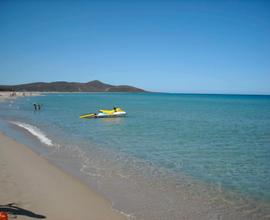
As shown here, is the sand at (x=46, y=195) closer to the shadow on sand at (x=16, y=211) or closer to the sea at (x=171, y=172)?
the shadow on sand at (x=16, y=211)

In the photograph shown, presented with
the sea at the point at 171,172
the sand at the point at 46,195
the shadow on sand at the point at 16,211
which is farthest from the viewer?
the sea at the point at 171,172

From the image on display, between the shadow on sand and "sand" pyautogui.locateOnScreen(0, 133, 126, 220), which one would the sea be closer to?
"sand" pyautogui.locateOnScreen(0, 133, 126, 220)

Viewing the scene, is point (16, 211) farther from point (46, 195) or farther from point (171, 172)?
point (171, 172)

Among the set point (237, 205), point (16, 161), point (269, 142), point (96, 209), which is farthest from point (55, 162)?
point (269, 142)

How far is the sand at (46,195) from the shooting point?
717 centimetres

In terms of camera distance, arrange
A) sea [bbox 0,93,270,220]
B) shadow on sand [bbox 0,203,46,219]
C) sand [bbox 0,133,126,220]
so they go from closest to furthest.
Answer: shadow on sand [bbox 0,203,46,219] < sand [bbox 0,133,126,220] < sea [bbox 0,93,270,220]

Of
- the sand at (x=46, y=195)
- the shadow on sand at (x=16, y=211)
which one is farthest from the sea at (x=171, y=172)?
the shadow on sand at (x=16, y=211)

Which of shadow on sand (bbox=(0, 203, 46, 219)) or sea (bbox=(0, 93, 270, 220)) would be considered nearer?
shadow on sand (bbox=(0, 203, 46, 219))

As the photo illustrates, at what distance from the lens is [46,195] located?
8320mm

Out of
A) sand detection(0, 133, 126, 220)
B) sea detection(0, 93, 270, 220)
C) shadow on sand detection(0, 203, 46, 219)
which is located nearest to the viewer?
shadow on sand detection(0, 203, 46, 219)

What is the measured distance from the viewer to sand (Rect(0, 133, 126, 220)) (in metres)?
7.17

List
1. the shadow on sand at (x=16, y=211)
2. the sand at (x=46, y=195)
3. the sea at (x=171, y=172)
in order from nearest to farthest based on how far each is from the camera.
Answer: the shadow on sand at (x=16, y=211) → the sand at (x=46, y=195) → the sea at (x=171, y=172)

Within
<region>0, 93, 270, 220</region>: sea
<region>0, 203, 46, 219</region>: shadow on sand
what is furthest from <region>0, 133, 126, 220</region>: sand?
<region>0, 93, 270, 220</region>: sea

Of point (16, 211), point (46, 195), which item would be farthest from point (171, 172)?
point (16, 211)
